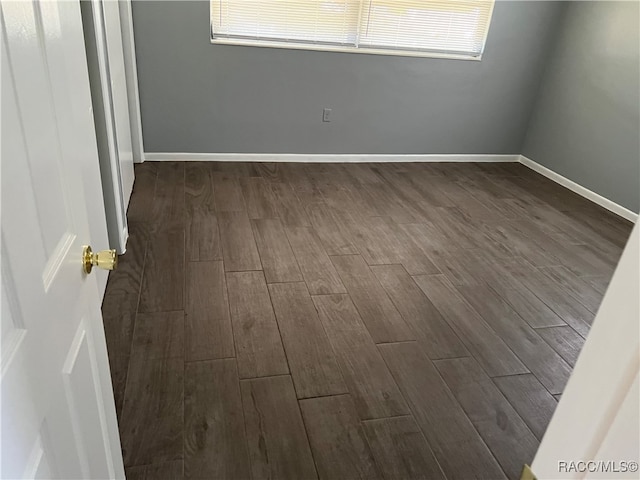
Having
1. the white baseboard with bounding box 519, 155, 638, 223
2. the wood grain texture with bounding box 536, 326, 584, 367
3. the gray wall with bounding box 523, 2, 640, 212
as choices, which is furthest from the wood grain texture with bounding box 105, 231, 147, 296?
the gray wall with bounding box 523, 2, 640, 212

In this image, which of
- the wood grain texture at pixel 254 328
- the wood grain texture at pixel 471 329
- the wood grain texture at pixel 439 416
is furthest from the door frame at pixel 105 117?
the wood grain texture at pixel 471 329

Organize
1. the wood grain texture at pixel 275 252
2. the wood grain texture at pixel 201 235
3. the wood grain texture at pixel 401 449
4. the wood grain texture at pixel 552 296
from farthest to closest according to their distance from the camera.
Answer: the wood grain texture at pixel 201 235
the wood grain texture at pixel 275 252
the wood grain texture at pixel 552 296
the wood grain texture at pixel 401 449

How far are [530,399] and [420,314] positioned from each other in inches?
24.9

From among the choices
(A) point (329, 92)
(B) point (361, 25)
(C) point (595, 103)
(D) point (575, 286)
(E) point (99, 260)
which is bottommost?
(D) point (575, 286)

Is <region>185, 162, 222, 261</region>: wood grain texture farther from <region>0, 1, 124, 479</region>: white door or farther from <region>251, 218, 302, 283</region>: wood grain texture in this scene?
<region>0, 1, 124, 479</region>: white door

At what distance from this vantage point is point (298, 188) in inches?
150

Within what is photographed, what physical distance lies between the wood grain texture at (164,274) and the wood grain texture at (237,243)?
247 mm

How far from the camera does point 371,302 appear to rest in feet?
8.16

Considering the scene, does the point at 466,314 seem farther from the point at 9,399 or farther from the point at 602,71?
the point at 602,71

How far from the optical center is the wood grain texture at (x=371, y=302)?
7.47 ft

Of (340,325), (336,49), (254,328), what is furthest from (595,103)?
(254,328)

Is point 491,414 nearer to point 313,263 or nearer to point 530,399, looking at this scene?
point 530,399

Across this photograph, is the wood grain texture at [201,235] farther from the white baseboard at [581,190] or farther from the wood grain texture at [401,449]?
the white baseboard at [581,190]

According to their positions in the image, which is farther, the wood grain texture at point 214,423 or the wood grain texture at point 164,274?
the wood grain texture at point 164,274
